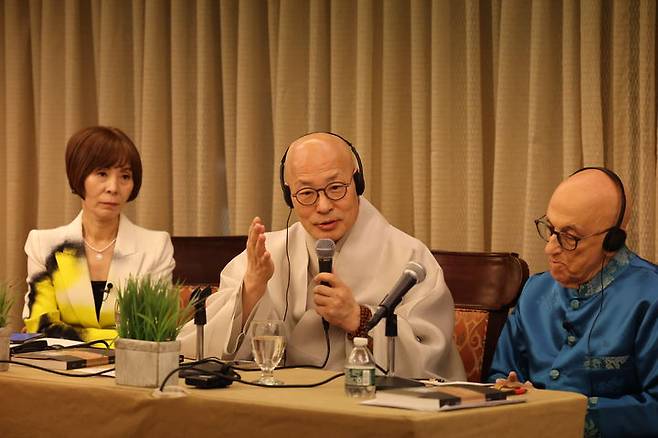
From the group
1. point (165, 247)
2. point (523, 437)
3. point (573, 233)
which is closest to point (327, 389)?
point (523, 437)

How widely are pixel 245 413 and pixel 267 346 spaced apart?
→ 263 millimetres

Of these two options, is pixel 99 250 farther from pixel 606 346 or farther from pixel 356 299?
pixel 606 346

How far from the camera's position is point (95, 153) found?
385 cm

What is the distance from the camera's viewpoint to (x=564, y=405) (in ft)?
6.97

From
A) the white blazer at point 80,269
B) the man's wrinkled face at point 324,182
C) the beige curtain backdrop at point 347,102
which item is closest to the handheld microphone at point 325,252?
the man's wrinkled face at point 324,182

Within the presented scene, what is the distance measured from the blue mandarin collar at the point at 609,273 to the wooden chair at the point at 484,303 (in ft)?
1.94

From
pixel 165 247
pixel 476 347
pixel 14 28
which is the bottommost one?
pixel 476 347

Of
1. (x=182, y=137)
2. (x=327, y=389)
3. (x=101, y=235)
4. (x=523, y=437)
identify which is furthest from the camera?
(x=182, y=137)

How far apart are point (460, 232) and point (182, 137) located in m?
1.38

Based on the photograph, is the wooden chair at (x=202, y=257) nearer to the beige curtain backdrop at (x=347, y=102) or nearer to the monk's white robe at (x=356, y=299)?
the beige curtain backdrop at (x=347, y=102)

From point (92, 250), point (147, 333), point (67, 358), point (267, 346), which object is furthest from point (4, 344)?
point (92, 250)

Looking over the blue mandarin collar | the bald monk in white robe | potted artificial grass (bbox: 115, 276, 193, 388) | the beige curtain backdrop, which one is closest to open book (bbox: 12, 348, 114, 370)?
potted artificial grass (bbox: 115, 276, 193, 388)

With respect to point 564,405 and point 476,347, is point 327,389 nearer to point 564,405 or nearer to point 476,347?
point 564,405

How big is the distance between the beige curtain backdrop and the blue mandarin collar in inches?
32.5
